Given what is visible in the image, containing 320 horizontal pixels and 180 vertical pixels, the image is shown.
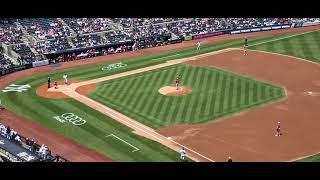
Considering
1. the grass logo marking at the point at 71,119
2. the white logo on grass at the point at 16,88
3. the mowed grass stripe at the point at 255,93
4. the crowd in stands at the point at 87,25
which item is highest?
the crowd in stands at the point at 87,25

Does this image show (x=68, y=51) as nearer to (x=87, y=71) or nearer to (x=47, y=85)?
(x=87, y=71)

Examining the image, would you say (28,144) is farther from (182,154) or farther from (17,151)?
(182,154)

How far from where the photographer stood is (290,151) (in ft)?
97.5

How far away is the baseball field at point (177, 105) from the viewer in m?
30.8

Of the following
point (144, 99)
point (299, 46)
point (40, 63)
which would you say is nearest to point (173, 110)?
point (144, 99)

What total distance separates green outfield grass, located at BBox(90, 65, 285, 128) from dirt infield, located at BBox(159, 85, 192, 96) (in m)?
0.47

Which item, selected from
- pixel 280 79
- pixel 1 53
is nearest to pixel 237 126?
pixel 280 79

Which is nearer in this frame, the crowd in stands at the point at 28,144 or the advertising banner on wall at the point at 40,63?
the crowd in stands at the point at 28,144

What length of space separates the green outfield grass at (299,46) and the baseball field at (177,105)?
21 cm

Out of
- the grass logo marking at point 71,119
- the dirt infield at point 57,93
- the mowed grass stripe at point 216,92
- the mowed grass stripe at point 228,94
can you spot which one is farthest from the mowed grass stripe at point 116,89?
the mowed grass stripe at point 228,94

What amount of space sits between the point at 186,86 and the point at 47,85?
12688mm

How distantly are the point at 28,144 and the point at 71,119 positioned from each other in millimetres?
5931

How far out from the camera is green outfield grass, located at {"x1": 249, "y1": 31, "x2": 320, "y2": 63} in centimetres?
5416

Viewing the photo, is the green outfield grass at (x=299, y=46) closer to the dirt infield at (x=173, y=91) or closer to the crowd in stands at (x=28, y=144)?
the dirt infield at (x=173, y=91)
